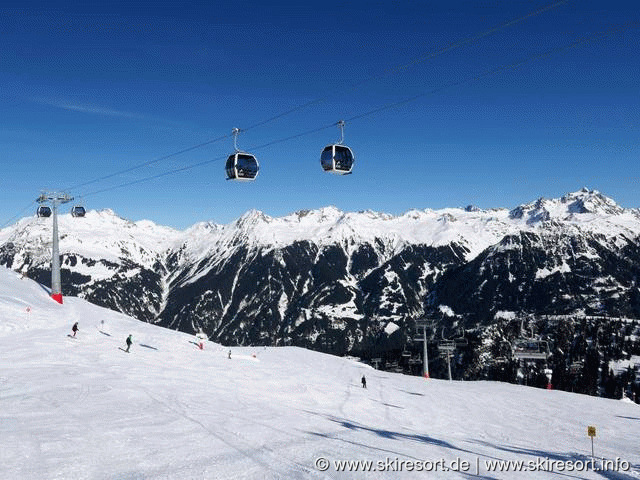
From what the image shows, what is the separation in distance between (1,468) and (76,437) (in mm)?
3283

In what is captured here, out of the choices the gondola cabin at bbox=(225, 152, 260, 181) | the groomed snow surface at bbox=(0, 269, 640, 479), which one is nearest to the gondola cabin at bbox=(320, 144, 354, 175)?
the gondola cabin at bbox=(225, 152, 260, 181)

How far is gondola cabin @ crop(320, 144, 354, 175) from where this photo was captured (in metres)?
26.3

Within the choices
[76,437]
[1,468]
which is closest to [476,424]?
[76,437]

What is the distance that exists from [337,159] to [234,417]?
1374cm

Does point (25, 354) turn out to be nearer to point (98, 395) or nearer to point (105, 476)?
point (98, 395)

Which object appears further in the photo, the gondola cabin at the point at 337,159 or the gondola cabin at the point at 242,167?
the gondola cabin at the point at 242,167

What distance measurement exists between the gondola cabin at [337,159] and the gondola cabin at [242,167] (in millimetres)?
5004

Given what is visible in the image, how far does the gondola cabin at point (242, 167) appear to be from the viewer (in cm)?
2906

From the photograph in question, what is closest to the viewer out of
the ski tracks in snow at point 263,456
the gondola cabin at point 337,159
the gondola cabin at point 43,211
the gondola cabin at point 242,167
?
the ski tracks in snow at point 263,456

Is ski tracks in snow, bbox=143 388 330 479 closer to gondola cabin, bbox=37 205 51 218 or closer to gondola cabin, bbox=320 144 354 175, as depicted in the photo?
gondola cabin, bbox=320 144 354 175

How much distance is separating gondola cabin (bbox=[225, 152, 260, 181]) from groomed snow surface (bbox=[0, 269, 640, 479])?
12.6m

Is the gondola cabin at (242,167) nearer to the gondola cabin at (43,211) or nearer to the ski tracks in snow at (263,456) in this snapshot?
the ski tracks in snow at (263,456)

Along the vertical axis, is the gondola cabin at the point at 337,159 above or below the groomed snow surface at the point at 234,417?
above

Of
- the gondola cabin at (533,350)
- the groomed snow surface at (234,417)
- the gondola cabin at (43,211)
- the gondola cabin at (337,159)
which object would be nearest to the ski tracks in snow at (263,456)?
the groomed snow surface at (234,417)
